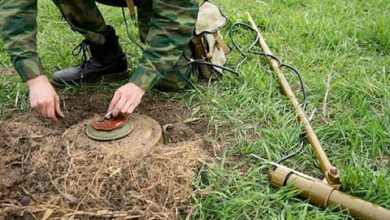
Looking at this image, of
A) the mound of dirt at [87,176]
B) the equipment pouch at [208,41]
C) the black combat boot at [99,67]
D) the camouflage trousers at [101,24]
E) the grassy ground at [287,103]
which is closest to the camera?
the mound of dirt at [87,176]

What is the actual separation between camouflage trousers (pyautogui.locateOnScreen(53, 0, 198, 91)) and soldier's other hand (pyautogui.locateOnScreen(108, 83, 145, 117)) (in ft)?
1.70

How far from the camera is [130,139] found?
2139 mm

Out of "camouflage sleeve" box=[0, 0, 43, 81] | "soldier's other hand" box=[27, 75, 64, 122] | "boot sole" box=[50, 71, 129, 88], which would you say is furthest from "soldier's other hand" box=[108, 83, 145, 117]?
"boot sole" box=[50, 71, 129, 88]

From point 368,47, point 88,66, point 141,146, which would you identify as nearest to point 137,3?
point 88,66

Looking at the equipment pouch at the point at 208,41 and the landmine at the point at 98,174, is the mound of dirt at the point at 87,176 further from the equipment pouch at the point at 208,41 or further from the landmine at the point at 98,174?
→ the equipment pouch at the point at 208,41

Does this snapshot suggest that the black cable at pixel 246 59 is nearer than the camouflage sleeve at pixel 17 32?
No

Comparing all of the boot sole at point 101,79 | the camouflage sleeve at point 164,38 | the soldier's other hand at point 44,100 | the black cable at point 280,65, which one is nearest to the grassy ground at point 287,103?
the black cable at point 280,65

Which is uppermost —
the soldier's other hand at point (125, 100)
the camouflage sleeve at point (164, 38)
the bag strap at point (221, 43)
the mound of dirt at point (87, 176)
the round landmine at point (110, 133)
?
the camouflage sleeve at point (164, 38)

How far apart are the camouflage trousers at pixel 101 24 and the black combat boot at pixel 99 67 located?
78mm

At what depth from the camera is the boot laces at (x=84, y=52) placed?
295 centimetres

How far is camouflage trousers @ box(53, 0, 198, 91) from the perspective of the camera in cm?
266

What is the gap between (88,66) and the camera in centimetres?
293

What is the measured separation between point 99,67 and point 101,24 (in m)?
0.24

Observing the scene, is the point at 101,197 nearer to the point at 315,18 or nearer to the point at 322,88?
the point at 322,88
